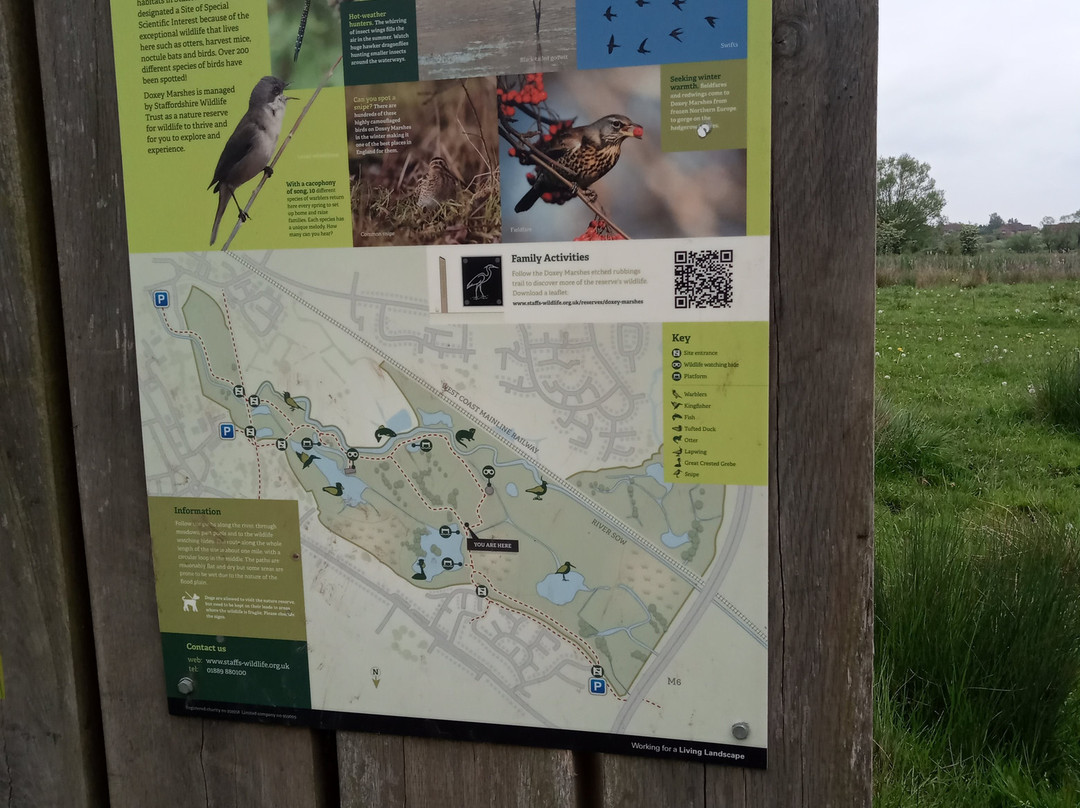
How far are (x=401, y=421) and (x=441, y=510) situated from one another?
18cm

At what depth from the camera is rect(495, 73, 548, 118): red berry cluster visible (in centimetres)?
141

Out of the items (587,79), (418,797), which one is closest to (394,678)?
(418,797)

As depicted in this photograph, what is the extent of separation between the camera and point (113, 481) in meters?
1.71

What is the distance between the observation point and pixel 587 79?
1389mm

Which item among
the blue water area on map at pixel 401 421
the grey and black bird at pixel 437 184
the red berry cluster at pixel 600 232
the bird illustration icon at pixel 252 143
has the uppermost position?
the bird illustration icon at pixel 252 143

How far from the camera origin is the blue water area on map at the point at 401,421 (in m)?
1.54

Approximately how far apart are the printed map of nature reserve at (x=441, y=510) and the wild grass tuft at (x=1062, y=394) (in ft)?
19.4

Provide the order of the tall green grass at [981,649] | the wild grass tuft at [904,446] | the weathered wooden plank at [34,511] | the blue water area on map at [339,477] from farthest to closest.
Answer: the wild grass tuft at [904,446]
the tall green grass at [981,649]
the weathered wooden plank at [34,511]
the blue water area on map at [339,477]

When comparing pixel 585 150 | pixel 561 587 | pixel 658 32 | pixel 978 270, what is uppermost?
pixel 658 32

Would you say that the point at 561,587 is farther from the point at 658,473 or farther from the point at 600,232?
the point at 600,232

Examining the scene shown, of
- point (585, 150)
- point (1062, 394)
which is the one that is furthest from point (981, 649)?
point (1062, 394)

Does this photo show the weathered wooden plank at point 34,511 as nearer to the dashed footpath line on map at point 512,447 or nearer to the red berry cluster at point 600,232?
the dashed footpath line on map at point 512,447

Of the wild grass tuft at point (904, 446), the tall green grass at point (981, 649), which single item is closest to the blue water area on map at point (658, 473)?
the tall green grass at point (981, 649)

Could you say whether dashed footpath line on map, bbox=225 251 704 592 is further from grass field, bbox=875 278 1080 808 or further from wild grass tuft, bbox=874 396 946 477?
wild grass tuft, bbox=874 396 946 477
